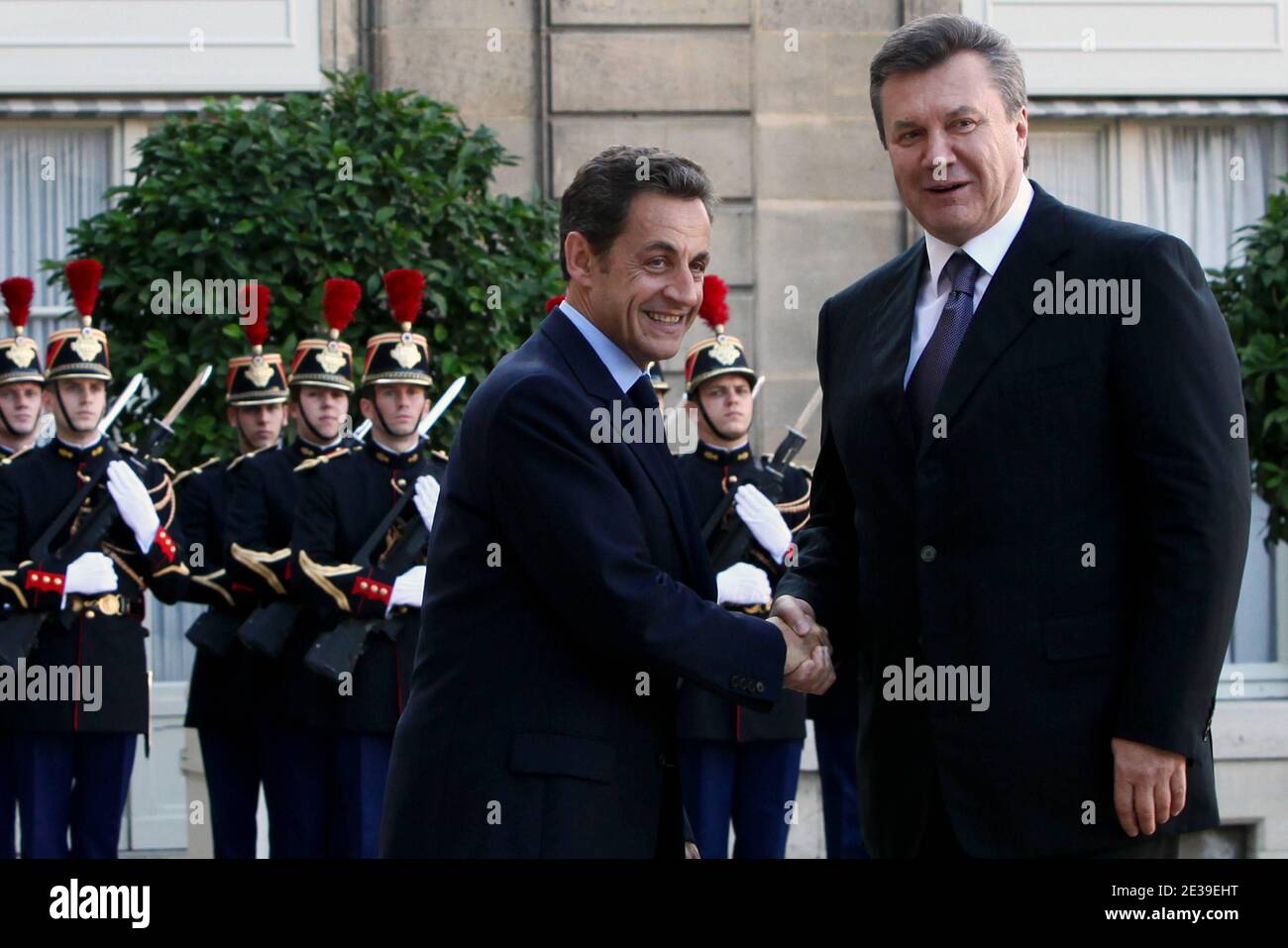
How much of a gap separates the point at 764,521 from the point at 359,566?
59.7 inches

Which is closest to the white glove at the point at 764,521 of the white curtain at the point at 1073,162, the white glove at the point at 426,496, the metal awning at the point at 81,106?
the white glove at the point at 426,496

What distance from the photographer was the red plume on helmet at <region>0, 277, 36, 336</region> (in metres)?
7.82

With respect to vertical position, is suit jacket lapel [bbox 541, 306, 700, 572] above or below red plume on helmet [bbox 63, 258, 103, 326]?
below

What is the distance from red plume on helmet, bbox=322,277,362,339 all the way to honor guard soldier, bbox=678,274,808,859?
1.38 metres

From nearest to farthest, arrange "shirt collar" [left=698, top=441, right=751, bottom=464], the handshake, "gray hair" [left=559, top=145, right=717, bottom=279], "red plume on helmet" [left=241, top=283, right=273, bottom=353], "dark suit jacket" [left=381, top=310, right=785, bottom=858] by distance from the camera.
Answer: "dark suit jacket" [left=381, top=310, right=785, bottom=858], "gray hair" [left=559, top=145, right=717, bottom=279], the handshake, "red plume on helmet" [left=241, top=283, right=273, bottom=353], "shirt collar" [left=698, top=441, right=751, bottom=464]

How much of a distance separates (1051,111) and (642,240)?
7088 mm

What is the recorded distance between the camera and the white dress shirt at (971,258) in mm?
3379

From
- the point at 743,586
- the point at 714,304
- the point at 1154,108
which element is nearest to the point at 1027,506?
the point at 743,586

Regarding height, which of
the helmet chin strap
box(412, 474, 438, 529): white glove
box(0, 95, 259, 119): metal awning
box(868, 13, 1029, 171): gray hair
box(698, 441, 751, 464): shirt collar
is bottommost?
box(412, 474, 438, 529): white glove

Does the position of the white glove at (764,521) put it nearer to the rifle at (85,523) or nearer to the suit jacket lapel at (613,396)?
the rifle at (85,523)

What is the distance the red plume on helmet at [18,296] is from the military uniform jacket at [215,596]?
35.0 inches

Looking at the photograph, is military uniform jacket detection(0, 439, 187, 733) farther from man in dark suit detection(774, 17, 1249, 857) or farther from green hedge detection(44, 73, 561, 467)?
man in dark suit detection(774, 17, 1249, 857)

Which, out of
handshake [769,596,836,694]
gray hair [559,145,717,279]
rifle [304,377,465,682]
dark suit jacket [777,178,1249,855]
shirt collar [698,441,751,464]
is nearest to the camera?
dark suit jacket [777,178,1249,855]

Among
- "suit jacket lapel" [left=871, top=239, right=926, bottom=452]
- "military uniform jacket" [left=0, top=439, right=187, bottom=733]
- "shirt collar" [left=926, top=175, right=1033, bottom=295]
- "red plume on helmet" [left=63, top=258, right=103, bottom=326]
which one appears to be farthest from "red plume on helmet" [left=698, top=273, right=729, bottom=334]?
"shirt collar" [left=926, top=175, right=1033, bottom=295]
